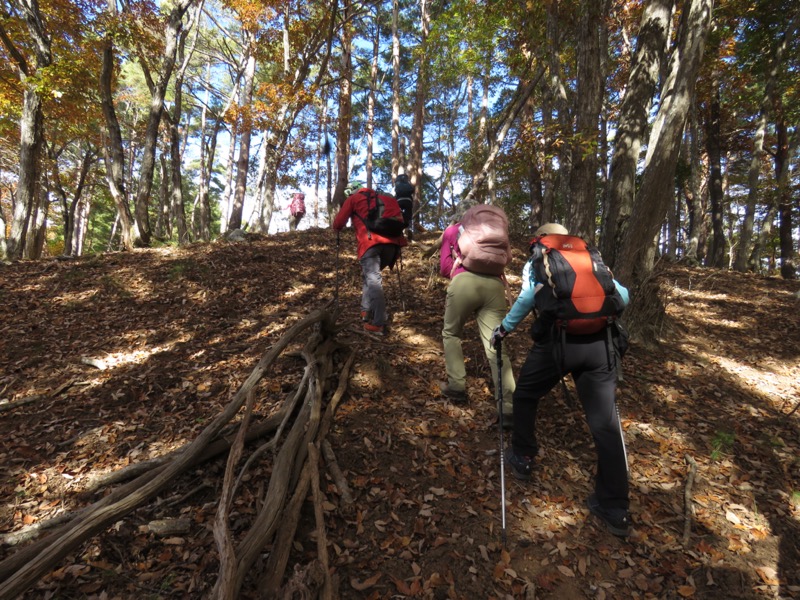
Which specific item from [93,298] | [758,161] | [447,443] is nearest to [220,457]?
[447,443]

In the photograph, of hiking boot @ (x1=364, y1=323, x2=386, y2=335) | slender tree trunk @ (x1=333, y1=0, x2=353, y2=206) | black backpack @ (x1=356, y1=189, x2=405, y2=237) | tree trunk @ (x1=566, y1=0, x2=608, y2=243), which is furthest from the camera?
slender tree trunk @ (x1=333, y1=0, x2=353, y2=206)

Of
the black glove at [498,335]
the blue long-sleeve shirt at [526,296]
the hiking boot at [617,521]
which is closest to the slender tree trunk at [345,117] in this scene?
the black glove at [498,335]

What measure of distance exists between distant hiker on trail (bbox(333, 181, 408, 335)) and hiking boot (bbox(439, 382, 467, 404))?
1.69 metres

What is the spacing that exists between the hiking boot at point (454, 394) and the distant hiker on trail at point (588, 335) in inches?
54.0

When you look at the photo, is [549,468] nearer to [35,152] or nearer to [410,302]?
[410,302]

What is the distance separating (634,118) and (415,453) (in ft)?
19.0

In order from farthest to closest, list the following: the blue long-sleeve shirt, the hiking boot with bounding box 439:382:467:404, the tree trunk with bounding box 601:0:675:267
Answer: the tree trunk with bounding box 601:0:675:267 → the hiking boot with bounding box 439:382:467:404 → the blue long-sleeve shirt

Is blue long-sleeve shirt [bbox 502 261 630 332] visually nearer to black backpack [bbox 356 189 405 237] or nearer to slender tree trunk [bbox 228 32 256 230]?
black backpack [bbox 356 189 405 237]

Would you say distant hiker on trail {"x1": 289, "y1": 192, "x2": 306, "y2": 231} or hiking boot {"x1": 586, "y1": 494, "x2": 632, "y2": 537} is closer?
hiking boot {"x1": 586, "y1": 494, "x2": 632, "y2": 537}

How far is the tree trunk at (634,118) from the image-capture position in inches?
214

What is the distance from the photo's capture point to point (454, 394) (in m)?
4.34

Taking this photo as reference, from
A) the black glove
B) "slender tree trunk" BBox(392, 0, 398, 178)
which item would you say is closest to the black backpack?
the black glove

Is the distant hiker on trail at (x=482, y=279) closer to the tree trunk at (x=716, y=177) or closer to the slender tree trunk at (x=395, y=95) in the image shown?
the slender tree trunk at (x=395, y=95)

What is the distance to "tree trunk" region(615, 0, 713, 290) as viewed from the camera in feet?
16.0
